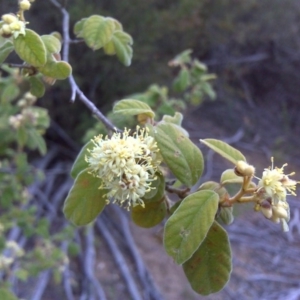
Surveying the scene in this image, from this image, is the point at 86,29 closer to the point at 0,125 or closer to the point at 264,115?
the point at 0,125

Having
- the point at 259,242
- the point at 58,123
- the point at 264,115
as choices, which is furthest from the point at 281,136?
the point at 58,123

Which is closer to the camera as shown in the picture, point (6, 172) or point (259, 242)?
point (6, 172)

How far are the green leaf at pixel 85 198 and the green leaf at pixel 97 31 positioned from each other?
41cm

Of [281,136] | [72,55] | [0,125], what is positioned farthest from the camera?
[281,136]

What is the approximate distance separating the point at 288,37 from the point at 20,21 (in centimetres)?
511

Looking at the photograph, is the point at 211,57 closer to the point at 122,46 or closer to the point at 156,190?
the point at 122,46

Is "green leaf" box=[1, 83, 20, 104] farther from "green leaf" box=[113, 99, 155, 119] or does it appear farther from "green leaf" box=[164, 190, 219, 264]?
"green leaf" box=[164, 190, 219, 264]

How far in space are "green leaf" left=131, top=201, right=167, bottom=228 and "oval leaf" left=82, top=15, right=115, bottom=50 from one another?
1.42 feet

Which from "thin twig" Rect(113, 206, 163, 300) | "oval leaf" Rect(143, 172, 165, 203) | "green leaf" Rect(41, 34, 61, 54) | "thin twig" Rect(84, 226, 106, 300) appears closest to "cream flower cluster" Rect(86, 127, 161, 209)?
"oval leaf" Rect(143, 172, 165, 203)

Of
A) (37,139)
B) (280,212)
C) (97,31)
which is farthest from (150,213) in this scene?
(37,139)

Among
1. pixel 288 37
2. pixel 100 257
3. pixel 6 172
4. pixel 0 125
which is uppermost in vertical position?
pixel 0 125

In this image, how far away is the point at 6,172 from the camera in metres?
1.87

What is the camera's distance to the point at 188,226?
25.5 inches

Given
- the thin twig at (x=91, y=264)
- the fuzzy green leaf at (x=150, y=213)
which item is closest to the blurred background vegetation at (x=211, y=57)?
the thin twig at (x=91, y=264)
